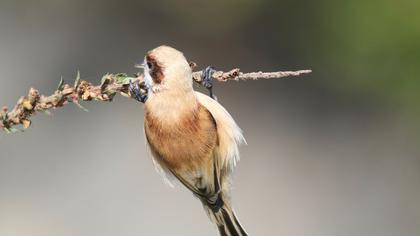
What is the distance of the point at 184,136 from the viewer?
254 centimetres

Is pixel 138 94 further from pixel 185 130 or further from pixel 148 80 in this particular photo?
pixel 185 130

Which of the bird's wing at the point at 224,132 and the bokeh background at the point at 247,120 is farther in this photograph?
the bokeh background at the point at 247,120

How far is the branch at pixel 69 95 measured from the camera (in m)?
1.59

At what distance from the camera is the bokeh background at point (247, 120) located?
5.48 metres

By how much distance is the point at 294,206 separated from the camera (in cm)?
568

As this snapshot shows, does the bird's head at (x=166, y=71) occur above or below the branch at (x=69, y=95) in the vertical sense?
above

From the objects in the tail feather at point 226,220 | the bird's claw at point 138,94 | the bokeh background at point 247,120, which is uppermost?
the bokeh background at point 247,120

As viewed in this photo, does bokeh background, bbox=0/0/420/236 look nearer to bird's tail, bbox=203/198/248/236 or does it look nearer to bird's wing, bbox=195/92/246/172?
bird's tail, bbox=203/198/248/236

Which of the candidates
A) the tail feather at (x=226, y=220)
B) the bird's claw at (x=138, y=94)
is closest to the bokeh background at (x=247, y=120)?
the tail feather at (x=226, y=220)

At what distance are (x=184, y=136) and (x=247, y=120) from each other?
11.4 ft

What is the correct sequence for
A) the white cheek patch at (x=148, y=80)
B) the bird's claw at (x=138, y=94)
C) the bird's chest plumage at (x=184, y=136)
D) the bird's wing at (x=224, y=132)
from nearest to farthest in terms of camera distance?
the bird's claw at (x=138, y=94) < the white cheek patch at (x=148, y=80) < the bird's chest plumage at (x=184, y=136) < the bird's wing at (x=224, y=132)

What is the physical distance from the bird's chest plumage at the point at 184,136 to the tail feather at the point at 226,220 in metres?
0.33

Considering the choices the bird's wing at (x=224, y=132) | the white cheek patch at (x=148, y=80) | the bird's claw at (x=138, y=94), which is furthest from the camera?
the bird's wing at (x=224, y=132)

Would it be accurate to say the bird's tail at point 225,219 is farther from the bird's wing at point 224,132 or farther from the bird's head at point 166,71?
the bird's head at point 166,71
